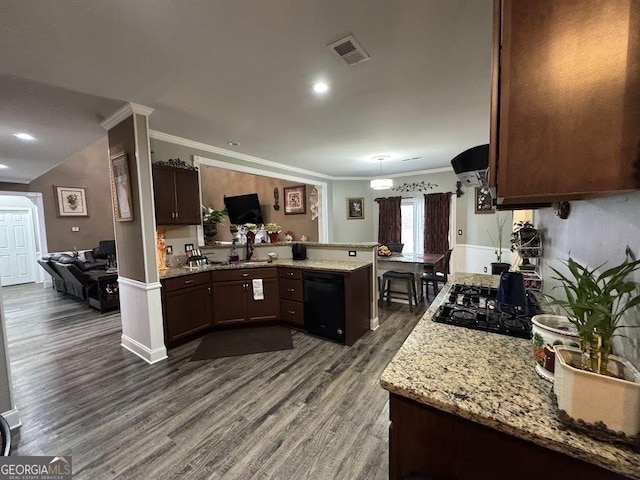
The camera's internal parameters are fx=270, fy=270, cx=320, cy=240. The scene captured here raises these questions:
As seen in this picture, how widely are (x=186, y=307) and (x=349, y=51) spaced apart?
10.2 feet

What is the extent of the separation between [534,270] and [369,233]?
5.10 m

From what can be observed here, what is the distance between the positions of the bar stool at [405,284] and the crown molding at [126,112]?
388cm

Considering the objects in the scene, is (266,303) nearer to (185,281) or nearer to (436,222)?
(185,281)

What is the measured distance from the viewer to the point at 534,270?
221cm

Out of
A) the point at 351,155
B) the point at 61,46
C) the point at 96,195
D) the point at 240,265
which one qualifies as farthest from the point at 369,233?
the point at 96,195

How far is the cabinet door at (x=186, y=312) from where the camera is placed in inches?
120

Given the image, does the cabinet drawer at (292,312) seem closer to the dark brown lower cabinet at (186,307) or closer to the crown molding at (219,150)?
the dark brown lower cabinet at (186,307)

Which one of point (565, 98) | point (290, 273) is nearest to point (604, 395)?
point (565, 98)

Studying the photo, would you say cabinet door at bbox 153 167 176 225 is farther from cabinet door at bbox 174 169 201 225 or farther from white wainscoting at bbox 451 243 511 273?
white wainscoting at bbox 451 243 511 273

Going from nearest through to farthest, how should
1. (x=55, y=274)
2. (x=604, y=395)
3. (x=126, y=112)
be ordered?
(x=604, y=395)
(x=126, y=112)
(x=55, y=274)

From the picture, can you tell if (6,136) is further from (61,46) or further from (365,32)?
(365,32)

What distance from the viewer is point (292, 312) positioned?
3596 mm

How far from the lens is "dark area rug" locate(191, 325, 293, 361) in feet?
9.96

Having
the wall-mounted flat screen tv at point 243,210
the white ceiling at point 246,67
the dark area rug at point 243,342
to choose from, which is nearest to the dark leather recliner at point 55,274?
the white ceiling at point 246,67
